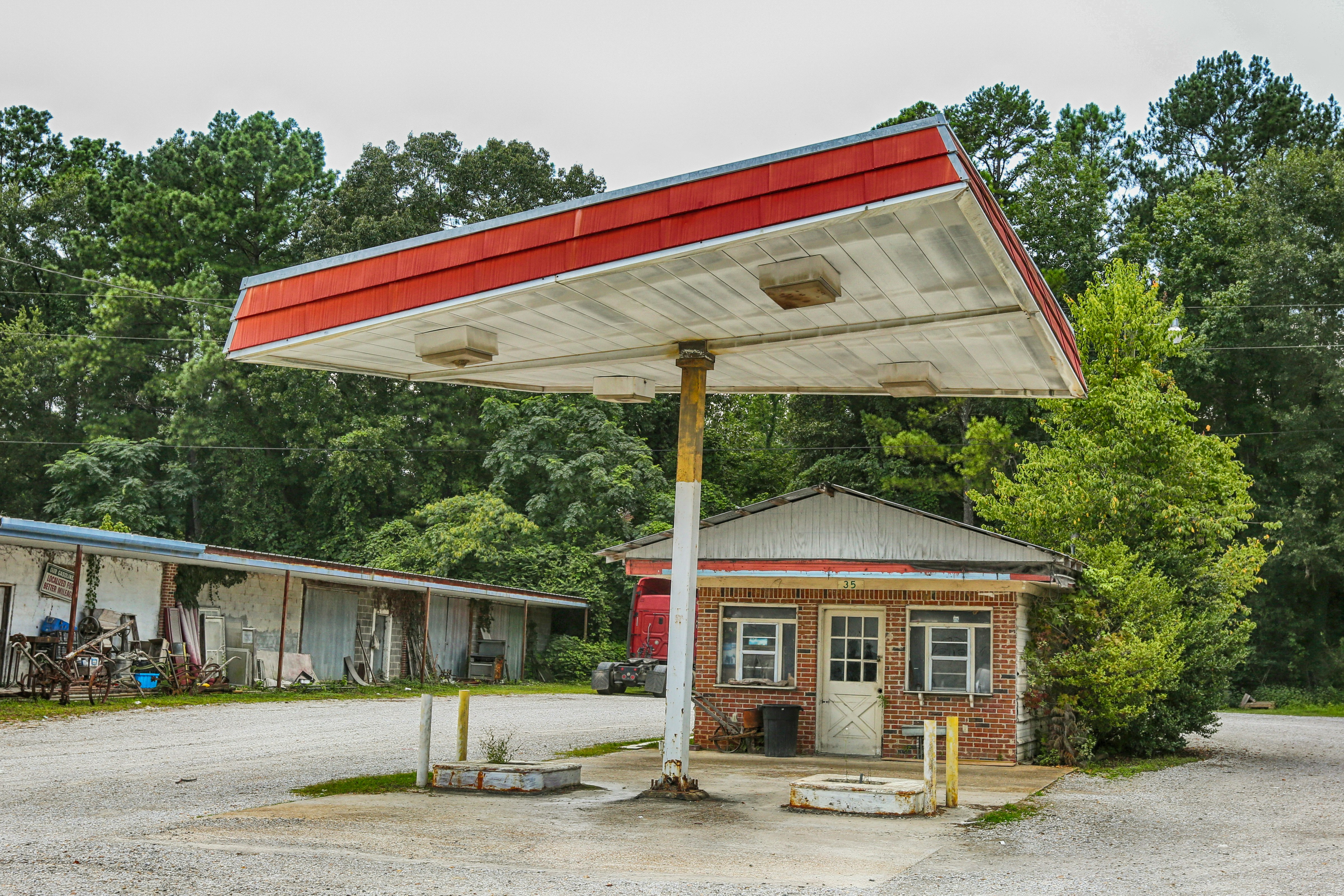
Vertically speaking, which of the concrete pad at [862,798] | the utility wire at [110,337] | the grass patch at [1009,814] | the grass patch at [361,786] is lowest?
the grass patch at [361,786]

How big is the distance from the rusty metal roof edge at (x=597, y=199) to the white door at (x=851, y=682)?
8.91m

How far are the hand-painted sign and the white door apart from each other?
13.9 m

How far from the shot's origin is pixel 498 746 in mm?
12695

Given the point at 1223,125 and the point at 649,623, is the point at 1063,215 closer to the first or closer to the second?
the point at 1223,125

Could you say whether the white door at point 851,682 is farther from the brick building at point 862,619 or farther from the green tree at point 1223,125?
the green tree at point 1223,125

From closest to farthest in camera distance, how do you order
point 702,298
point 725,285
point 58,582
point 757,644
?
1. point 725,285
2. point 702,298
3. point 757,644
4. point 58,582

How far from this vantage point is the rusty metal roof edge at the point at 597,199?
7.78 m

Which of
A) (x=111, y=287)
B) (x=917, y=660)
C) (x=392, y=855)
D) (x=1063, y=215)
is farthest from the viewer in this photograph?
(x=111, y=287)

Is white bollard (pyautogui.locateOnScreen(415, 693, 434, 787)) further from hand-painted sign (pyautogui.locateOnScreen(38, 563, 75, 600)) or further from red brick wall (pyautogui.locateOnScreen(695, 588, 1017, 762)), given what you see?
hand-painted sign (pyautogui.locateOnScreen(38, 563, 75, 600))

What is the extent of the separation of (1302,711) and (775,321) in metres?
32.2

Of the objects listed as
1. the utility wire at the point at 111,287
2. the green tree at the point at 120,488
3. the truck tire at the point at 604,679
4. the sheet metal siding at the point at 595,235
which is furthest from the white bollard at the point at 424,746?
the utility wire at the point at 111,287

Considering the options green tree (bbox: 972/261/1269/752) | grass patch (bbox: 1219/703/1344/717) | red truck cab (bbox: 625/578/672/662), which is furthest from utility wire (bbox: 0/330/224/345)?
grass patch (bbox: 1219/703/1344/717)

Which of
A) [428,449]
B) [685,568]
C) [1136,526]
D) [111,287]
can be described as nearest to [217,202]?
[111,287]

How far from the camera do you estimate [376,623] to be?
3041 centimetres
